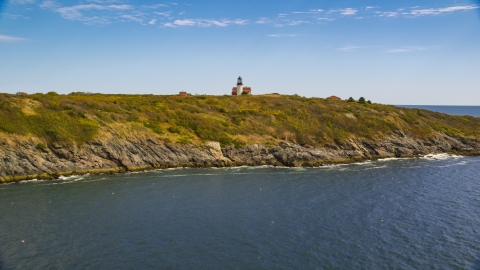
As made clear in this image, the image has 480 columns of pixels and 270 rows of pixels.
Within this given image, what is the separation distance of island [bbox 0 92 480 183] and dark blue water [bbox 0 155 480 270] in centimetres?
676

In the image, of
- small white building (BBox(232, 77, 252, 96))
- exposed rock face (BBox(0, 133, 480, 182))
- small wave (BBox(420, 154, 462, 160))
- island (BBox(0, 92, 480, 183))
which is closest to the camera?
exposed rock face (BBox(0, 133, 480, 182))

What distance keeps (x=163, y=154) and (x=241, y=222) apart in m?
33.8

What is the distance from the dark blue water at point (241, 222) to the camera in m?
27.4

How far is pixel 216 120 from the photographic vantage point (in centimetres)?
8275

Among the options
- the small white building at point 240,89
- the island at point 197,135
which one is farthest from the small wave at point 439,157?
the small white building at point 240,89

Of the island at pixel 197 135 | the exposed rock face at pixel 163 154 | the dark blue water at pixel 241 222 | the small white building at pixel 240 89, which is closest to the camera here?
the dark blue water at pixel 241 222

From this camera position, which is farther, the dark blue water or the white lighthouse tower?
the white lighthouse tower

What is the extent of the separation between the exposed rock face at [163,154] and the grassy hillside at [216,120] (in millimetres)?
2533

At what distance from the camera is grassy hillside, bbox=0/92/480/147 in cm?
6244

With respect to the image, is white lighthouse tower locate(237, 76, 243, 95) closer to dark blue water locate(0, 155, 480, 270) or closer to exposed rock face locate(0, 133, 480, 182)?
exposed rock face locate(0, 133, 480, 182)

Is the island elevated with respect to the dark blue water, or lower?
elevated

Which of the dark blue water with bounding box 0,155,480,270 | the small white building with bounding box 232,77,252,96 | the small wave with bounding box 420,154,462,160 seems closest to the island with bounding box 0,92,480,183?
the small wave with bounding box 420,154,462,160

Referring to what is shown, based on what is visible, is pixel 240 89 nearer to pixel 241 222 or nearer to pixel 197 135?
pixel 197 135

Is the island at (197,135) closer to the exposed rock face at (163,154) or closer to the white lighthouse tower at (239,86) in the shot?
the exposed rock face at (163,154)
